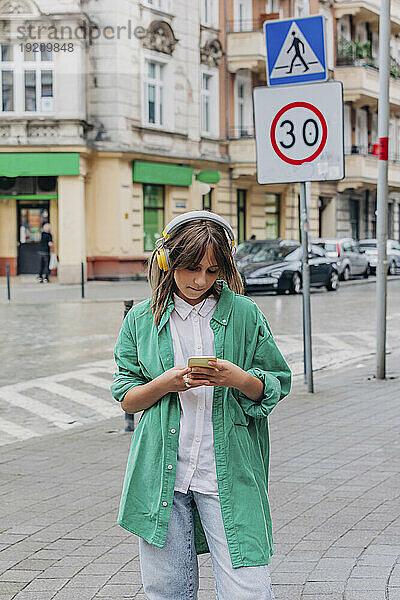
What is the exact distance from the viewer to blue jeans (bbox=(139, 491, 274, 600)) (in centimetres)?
302

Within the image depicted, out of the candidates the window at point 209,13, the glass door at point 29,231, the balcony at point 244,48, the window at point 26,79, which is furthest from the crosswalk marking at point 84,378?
the balcony at point 244,48

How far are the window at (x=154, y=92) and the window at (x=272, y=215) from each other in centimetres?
755

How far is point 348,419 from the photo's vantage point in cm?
835

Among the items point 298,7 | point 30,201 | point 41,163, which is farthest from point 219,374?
point 298,7

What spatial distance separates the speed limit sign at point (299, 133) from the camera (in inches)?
367

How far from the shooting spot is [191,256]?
3.08m

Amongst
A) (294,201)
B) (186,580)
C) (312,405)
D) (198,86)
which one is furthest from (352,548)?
(294,201)

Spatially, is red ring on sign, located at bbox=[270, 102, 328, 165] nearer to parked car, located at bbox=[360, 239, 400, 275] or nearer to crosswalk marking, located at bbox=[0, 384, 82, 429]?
crosswalk marking, located at bbox=[0, 384, 82, 429]

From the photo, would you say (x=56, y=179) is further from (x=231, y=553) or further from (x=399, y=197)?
(x=231, y=553)

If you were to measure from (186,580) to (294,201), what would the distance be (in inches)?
1577

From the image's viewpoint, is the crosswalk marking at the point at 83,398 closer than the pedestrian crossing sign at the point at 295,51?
Yes

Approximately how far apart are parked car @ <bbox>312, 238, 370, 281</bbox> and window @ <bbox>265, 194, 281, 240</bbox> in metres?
5.49

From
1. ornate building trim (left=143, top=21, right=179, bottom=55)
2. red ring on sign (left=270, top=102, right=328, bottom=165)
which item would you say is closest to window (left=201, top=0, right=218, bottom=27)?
ornate building trim (left=143, top=21, right=179, bottom=55)

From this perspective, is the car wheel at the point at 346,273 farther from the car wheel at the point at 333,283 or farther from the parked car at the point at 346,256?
the car wheel at the point at 333,283
